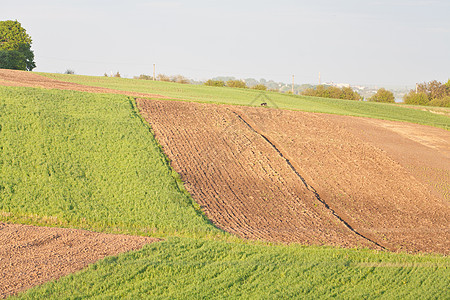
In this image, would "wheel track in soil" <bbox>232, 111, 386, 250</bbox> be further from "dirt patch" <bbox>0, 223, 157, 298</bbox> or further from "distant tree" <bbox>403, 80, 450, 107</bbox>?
"distant tree" <bbox>403, 80, 450, 107</bbox>

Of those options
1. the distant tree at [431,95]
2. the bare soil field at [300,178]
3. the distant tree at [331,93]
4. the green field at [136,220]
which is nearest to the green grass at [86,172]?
the green field at [136,220]

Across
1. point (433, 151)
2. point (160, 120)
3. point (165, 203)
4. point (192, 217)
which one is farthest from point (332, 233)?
point (433, 151)

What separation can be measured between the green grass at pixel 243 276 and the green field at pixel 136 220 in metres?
0.02

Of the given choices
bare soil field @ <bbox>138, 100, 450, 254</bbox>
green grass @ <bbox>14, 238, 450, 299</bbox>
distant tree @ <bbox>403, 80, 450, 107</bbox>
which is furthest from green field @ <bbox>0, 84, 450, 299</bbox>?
distant tree @ <bbox>403, 80, 450, 107</bbox>

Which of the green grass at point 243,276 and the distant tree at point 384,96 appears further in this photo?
the distant tree at point 384,96

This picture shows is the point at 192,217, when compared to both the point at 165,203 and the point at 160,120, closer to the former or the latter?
the point at 165,203

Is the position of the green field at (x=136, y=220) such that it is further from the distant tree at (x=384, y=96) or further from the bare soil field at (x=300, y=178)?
the distant tree at (x=384, y=96)

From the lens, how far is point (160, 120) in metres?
23.7

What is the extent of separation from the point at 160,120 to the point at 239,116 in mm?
5402

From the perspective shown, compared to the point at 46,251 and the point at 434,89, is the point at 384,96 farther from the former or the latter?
the point at 46,251

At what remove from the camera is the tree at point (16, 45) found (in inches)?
2299

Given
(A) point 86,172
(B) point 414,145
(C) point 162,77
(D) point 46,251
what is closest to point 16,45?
(C) point 162,77

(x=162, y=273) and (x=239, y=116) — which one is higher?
(x=239, y=116)

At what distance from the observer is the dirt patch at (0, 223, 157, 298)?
9008 mm
